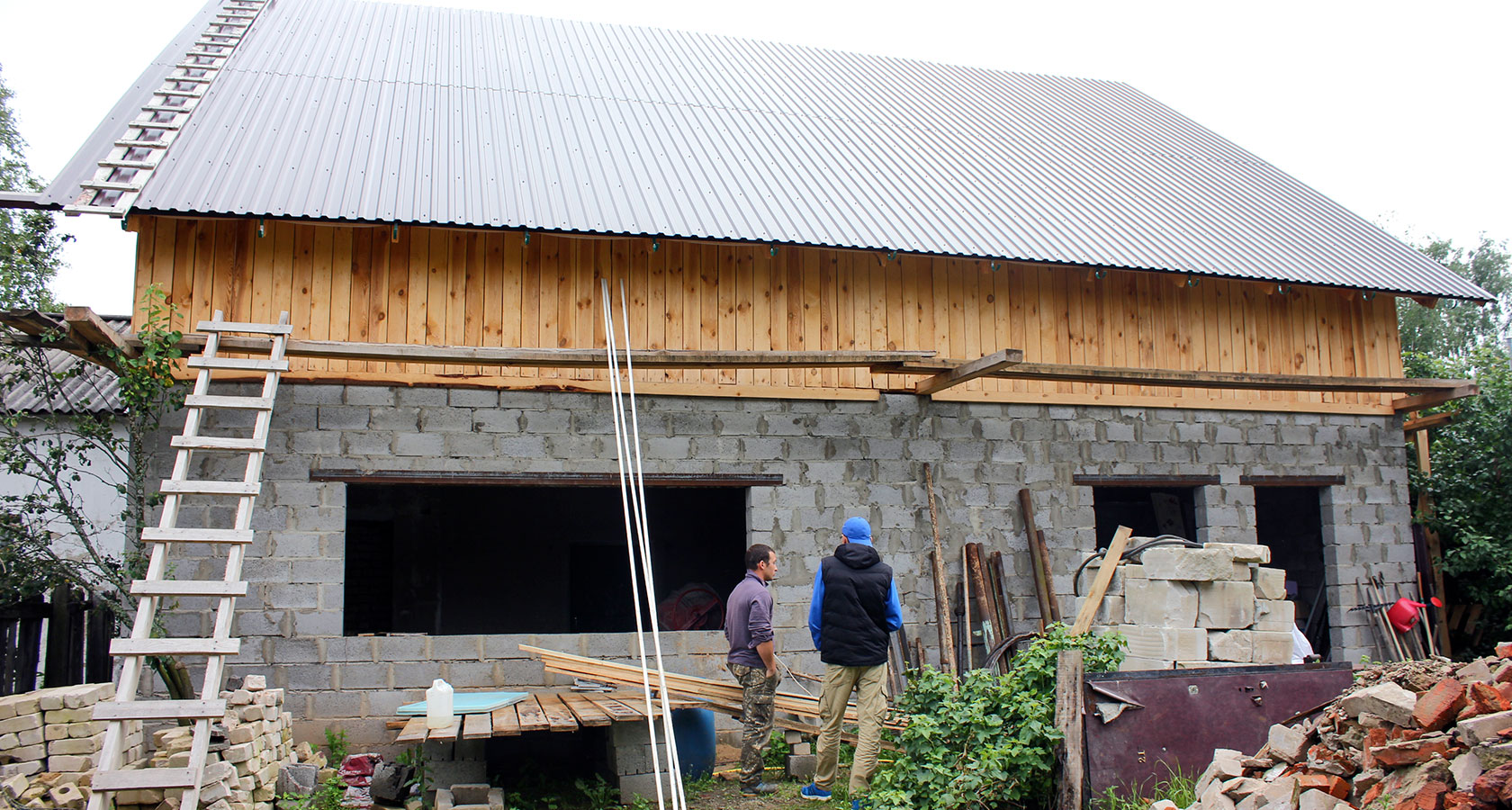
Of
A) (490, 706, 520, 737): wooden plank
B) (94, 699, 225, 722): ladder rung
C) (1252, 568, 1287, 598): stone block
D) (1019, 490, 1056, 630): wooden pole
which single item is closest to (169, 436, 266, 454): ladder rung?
(94, 699, 225, 722): ladder rung

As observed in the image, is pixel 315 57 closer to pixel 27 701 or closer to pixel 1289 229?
pixel 27 701

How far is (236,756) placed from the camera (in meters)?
6.34

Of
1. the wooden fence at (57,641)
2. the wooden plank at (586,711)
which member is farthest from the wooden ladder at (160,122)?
the wooden plank at (586,711)

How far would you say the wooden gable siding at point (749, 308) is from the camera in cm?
837

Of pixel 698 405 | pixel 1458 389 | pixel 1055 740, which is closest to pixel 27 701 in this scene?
pixel 698 405

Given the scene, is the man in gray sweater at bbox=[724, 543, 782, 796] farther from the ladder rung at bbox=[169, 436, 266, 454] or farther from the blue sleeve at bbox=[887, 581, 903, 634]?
the ladder rung at bbox=[169, 436, 266, 454]

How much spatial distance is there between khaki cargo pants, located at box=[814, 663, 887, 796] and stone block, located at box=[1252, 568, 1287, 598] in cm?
261

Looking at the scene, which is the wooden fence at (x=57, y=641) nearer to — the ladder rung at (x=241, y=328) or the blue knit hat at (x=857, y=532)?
the ladder rung at (x=241, y=328)

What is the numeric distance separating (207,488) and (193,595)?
710 mm

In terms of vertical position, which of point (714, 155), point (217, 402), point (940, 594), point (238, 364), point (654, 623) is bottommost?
point (940, 594)

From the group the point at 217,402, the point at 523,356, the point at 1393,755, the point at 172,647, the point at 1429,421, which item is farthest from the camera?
the point at 1429,421

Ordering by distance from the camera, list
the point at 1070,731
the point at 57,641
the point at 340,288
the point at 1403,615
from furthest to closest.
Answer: the point at 1403,615
the point at 57,641
the point at 340,288
the point at 1070,731

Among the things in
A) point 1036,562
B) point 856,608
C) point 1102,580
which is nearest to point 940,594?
point 1036,562

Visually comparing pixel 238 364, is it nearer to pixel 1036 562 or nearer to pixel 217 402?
pixel 217 402
